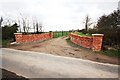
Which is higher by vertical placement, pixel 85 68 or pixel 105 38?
pixel 105 38

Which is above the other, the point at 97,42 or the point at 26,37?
the point at 26,37

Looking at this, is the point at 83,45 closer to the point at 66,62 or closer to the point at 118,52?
the point at 118,52

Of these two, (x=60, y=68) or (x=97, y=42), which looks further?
(x=97, y=42)

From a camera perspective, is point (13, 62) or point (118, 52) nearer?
point (13, 62)

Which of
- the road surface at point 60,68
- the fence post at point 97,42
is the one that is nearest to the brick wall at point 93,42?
the fence post at point 97,42

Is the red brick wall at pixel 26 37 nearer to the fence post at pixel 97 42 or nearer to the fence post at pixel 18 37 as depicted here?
the fence post at pixel 18 37

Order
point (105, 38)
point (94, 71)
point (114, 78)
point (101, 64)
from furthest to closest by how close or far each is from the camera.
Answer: point (105, 38)
point (101, 64)
point (94, 71)
point (114, 78)

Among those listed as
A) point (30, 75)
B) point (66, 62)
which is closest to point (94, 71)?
point (66, 62)

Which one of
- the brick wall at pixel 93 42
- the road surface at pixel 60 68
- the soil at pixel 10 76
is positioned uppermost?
the brick wall at pixel 93 42

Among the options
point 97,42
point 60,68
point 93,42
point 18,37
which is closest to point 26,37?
point 18,37

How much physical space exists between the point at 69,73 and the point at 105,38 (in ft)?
24.4

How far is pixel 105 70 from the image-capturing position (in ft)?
32.2

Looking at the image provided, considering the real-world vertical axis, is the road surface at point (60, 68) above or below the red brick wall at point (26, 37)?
below

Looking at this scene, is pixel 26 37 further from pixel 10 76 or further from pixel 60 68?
pixel 10 76
